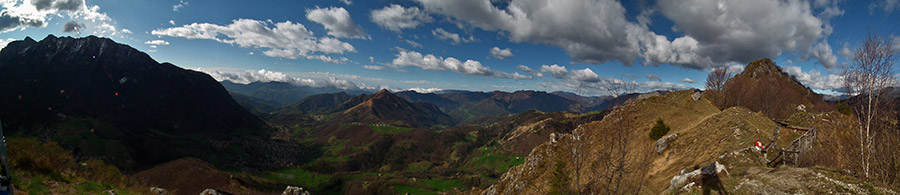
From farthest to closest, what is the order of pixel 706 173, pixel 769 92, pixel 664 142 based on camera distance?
pixel 769 92, pixel 664 142, pixel 706 173

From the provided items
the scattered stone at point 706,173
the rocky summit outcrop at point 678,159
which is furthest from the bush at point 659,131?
the scattered stone at point 706,173

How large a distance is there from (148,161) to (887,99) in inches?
8716

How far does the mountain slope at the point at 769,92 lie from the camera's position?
5609 centimetres

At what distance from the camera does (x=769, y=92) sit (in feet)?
204

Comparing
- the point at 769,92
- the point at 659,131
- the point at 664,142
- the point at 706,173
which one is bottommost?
the point at 664,142

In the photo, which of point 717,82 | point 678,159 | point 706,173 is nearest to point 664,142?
point 678,159

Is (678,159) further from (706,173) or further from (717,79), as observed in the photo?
(717,79)

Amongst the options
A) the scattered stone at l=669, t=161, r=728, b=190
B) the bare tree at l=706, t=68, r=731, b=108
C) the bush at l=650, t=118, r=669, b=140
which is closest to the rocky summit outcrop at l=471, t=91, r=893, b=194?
the scattered stone at l=669, t=161, r=728, b=190

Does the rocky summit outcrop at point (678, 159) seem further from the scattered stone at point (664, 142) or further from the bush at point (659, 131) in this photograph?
the bush at point (659, 131)

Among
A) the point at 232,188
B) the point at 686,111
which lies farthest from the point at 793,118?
the point at 232,188

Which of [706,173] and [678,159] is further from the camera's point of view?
[678,159]

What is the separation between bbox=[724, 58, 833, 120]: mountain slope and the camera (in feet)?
184

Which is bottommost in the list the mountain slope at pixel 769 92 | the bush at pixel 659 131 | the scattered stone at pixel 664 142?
the scattered stone at pixel 664 142

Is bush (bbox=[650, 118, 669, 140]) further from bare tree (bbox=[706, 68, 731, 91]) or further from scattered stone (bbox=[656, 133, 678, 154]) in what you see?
bare tree (bbox=[706, 68, 731, 91])
